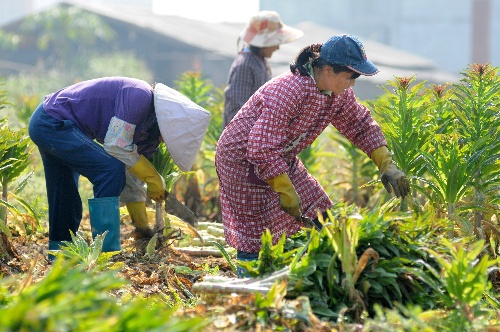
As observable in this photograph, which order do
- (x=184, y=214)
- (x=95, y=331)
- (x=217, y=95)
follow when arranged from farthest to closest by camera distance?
(x=217, y=95) → (x=184, y=214) → (x=95, y=331)

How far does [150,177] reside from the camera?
540cm

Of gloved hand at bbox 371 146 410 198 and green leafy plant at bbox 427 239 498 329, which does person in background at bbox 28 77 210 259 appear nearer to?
gloved hand at bbox 371 146 410 198

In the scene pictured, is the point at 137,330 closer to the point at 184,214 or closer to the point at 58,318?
the point at 58,318

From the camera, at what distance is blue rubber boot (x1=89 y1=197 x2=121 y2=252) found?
521cm

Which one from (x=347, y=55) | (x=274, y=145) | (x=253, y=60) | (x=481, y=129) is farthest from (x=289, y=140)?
(x=253, y=60)

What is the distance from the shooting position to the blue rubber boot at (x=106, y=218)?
5.21 meters

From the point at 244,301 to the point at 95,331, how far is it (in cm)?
111

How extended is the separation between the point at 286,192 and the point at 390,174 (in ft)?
2.19

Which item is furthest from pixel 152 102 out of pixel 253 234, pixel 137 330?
pixel 137 330

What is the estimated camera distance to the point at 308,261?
389 centimetres

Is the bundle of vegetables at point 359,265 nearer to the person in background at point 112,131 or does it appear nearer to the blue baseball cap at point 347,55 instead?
the blue baseball cap at point 347,55

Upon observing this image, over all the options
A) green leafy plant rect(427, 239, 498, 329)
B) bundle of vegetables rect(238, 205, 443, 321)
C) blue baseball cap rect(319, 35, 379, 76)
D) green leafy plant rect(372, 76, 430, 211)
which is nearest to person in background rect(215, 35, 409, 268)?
blue baseball cap rect(319, 35, 379, 76)

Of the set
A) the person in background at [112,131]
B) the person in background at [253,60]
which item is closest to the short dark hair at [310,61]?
the person in background at [112,131]

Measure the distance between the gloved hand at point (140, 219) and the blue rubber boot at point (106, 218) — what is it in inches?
17.3
